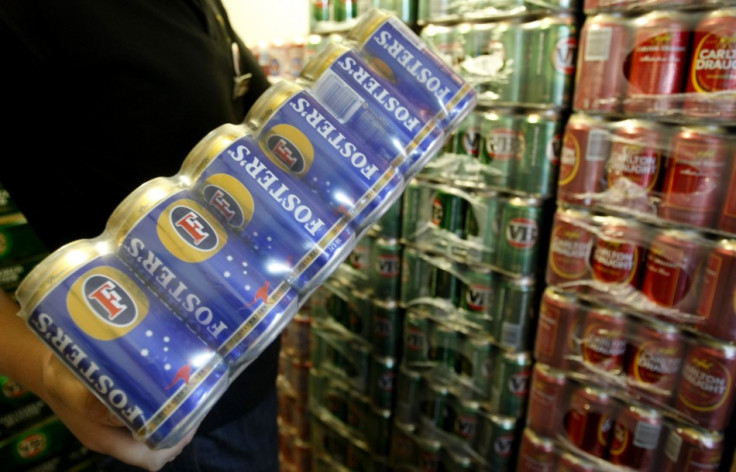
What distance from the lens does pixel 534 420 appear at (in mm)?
1192

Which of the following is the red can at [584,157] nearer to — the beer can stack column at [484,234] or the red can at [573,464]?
the beer can stack column at [484,234]

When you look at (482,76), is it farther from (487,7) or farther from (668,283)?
(668,283)

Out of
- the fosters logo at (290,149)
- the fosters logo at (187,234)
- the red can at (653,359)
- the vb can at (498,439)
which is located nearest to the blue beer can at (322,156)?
the fosters logo at (290,149)

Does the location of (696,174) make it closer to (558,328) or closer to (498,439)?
(558,328)

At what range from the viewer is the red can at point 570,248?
40.9 inches

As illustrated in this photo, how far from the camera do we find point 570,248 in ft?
3.47

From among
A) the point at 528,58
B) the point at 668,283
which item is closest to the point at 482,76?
the point at 528,58

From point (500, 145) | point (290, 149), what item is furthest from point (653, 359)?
point (290, 149)

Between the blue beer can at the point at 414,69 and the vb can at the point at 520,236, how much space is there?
48 cm

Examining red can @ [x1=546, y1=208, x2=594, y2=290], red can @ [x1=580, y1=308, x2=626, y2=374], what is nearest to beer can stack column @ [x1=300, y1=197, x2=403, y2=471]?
red can @ [x1=546, y1=208, x2=594, y2=290]

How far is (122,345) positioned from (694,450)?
1025mm

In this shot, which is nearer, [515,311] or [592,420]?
[592,420]

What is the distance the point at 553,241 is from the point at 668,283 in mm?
239

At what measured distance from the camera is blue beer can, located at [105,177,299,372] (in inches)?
19.7
